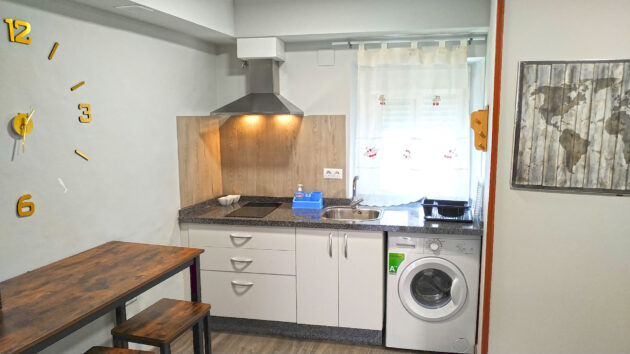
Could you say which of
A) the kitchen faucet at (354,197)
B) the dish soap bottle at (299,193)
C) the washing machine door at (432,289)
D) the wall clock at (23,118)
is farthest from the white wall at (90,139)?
the washing machine door at (432,289)

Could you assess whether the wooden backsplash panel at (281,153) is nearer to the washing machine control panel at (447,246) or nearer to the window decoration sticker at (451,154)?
the window decoration sticker at (451,154)

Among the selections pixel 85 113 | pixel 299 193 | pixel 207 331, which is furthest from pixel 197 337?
pixel 299 193

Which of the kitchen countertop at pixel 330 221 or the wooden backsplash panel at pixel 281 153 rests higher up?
the wooden backsplash panel at pixel 281 153

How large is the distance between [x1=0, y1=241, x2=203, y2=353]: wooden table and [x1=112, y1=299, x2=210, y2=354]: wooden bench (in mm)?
86

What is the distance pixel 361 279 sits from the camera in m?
2.96

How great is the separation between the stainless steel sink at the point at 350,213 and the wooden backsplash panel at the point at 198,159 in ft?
3.23

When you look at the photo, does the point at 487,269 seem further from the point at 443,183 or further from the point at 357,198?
the point at 357,198

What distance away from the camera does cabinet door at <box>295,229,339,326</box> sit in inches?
118

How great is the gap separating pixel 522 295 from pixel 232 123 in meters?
2.50

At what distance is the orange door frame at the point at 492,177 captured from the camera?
2.26m

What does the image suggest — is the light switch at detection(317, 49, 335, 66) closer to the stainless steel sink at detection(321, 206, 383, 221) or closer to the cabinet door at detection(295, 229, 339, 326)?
the stainless steel sink at detection(321, 206, 383, 221)

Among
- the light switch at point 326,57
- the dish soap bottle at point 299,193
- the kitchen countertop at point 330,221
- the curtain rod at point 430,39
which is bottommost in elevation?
the kitchen countertop at point 330,221

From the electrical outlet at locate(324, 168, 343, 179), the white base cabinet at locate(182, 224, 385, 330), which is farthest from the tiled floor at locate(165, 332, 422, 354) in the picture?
the electrical outlet at locate(324, 168, 343, 179)

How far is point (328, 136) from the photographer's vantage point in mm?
3502
